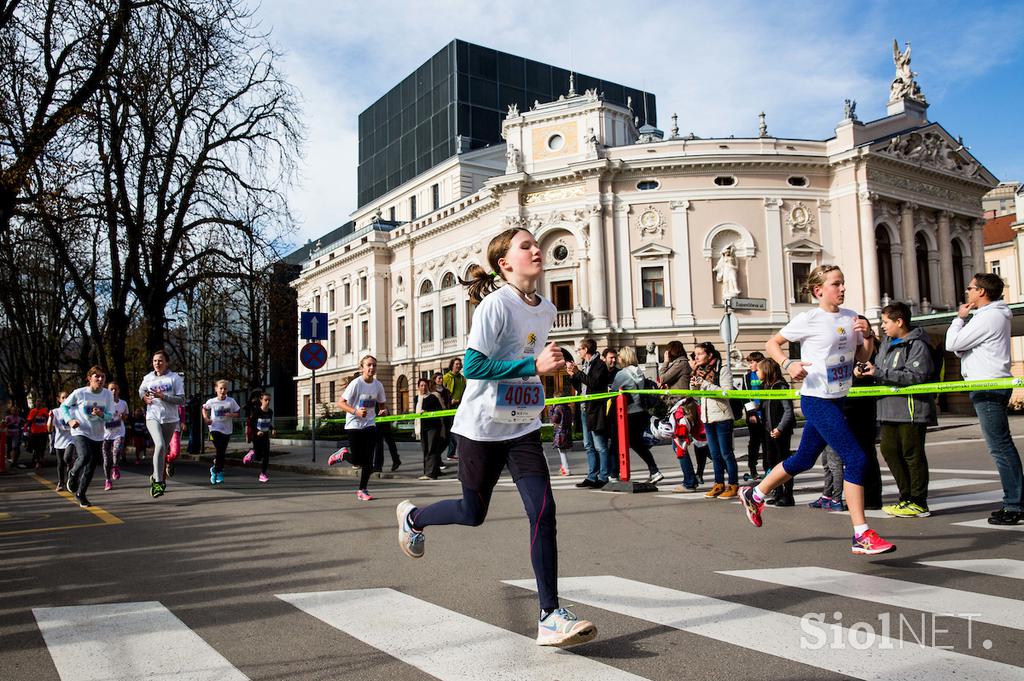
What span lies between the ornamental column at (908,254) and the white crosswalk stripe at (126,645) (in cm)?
4619

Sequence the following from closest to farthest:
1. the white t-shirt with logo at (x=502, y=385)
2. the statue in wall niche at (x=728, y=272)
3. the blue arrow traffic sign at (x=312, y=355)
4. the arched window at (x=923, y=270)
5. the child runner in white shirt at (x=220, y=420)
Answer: the white t-shirt with logo at (x=502, y=385)
the child runner in white shirt at (x=220, y=420)
the blue arrow traffic sign at (x=312, y=355)
the statue in wall niche at (x=728, y=272)
the arched window at (x=923, y=270)

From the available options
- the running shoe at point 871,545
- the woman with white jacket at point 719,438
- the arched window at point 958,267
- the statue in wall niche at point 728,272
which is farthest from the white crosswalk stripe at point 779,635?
the arched window at point 958,267

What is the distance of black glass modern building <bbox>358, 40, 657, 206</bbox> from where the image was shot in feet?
208

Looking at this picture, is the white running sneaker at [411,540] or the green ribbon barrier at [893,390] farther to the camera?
the green ribbon barrier at [893,390]

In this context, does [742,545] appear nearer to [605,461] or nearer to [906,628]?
[906,628]

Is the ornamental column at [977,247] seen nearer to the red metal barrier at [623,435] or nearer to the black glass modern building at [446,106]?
the black glass modern building at [446,106]

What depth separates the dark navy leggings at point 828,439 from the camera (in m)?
5.65

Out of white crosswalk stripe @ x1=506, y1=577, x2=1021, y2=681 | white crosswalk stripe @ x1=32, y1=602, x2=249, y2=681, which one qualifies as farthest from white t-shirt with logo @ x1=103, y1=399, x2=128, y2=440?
white crosswalk stripe @ x1=506, y1=577, x2=1021, y2=681

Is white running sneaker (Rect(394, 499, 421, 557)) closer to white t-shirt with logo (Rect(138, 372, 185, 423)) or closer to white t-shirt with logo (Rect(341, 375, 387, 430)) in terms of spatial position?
white t-shirt with logo (Rect(341, 375, 387, 430))

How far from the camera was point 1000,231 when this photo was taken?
63969 mm

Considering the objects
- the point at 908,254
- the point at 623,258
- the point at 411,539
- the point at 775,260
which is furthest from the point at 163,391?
the point at 908,254

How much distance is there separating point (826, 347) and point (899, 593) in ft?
6.58

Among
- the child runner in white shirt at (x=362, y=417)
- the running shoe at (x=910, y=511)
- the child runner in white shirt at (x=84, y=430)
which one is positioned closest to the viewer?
the running shoe at (x=910, y=511)

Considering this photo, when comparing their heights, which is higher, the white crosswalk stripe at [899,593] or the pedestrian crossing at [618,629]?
the pedestrian crossing at [618,629]
